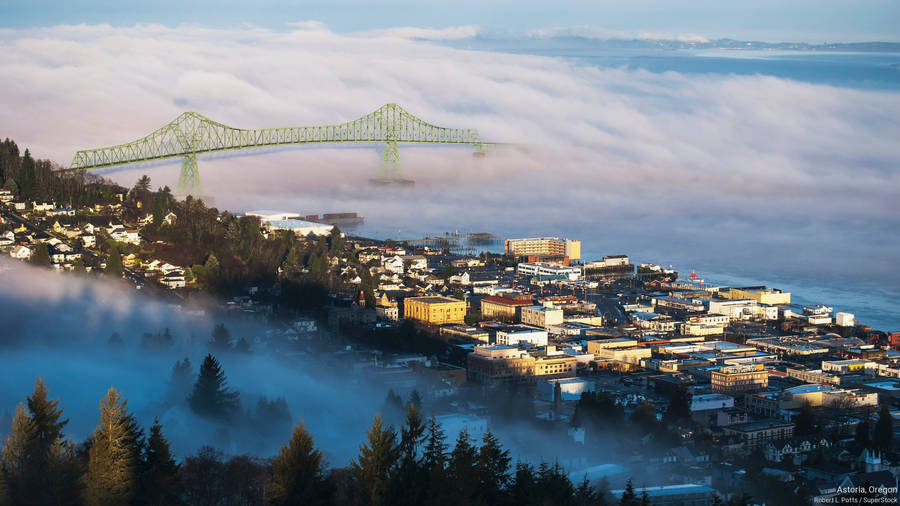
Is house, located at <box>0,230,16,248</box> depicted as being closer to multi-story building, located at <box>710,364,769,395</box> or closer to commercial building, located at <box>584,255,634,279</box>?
multi-story building, located at <box>710,364,769,395</box>

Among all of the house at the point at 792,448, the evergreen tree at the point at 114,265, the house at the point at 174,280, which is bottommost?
the house at the point at 792,448

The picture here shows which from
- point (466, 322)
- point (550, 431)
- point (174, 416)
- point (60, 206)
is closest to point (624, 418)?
point (550, 431)

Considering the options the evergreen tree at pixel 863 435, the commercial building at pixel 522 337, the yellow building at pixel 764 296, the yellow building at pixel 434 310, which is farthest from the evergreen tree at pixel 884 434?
the yellow building at pixel 764 296

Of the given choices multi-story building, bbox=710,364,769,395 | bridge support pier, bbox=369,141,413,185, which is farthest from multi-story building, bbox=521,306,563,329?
bridge support pier, bbox=369,141,413,185

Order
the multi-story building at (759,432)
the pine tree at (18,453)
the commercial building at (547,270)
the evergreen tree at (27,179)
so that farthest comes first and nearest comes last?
the commercial building at (547,270) → the evergreen tree at (27,179) → the multi-story building at (759,432) → the pine tree at (18,453)

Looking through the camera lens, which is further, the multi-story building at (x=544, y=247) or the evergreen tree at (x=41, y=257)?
the multi-story building at (x=544, y=247)

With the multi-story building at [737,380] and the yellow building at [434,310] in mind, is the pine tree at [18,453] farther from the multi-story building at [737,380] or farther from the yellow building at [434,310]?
the yellow building at [434,310]

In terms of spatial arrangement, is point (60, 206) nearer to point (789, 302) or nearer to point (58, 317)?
point (58, 317)
